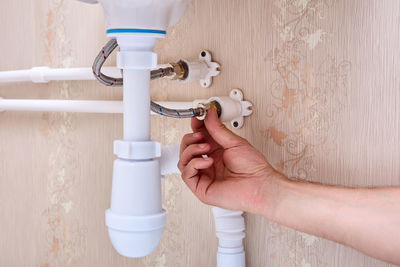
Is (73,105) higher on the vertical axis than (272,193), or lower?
higher

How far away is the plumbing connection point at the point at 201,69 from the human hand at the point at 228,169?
10 cm

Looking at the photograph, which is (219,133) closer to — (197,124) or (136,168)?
(197,124)

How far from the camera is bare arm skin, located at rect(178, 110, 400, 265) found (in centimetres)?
61

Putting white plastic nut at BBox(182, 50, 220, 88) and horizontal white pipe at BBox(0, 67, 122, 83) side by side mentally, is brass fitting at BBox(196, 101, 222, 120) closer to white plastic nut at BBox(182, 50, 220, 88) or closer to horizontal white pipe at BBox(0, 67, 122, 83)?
white plastic nut at BBox(182, 50, 220, 88)

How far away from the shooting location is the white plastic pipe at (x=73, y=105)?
2.91 ft

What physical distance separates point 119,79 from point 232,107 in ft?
0.64

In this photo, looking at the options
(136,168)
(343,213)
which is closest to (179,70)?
(136,168)

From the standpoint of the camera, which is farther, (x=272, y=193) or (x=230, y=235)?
(x=230, y=235)

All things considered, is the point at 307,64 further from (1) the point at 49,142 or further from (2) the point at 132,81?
(1) the point at 49,142

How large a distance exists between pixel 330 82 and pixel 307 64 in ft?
0.16

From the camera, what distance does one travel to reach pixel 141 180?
618 millimetres

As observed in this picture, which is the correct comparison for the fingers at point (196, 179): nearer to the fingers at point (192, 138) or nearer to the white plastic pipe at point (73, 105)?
the fingers at point (192, 138)

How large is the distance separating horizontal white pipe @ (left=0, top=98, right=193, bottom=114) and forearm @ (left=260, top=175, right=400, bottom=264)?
10.4 inches

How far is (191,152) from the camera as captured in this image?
744 millimetres
